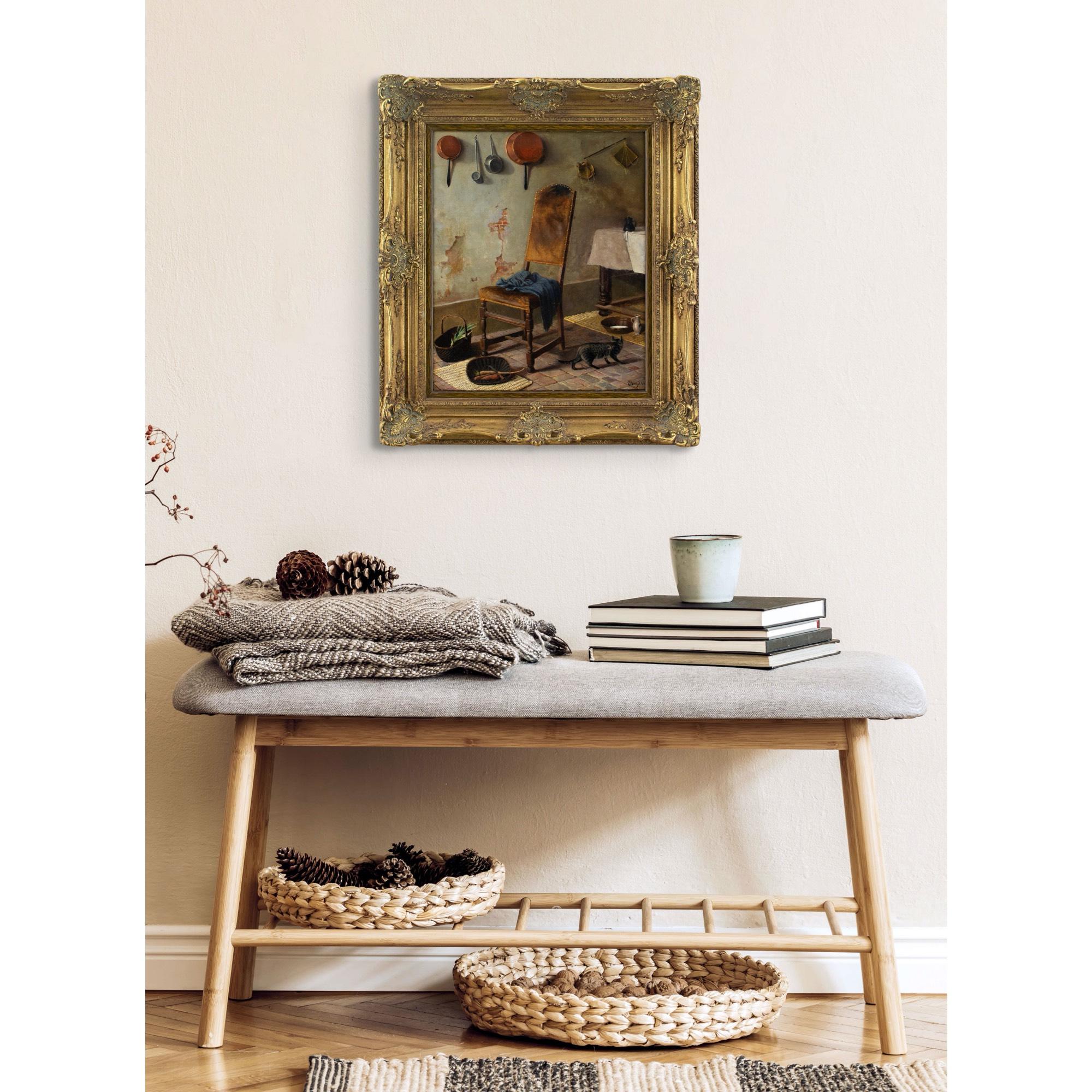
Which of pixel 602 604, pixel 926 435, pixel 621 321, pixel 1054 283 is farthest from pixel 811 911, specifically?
pixel 1054 283

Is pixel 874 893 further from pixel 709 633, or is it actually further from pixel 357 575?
pixel 357 575

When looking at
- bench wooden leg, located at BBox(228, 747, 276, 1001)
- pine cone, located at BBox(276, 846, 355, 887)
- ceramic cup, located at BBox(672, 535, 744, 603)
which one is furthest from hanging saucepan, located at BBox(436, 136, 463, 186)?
pine cone, located at BBox(276, 846, 355, 887)

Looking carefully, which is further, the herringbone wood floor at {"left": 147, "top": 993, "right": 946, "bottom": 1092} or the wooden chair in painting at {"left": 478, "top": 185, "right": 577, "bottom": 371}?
the wooden chair in painting at {"left": 478, "top": 185, "right": 577, "bottom": 371}

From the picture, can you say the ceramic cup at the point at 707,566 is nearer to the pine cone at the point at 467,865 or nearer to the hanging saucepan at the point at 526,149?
the pine cone at the point at 467,865

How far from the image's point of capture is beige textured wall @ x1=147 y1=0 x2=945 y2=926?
1791mm

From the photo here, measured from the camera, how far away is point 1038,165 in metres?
0.29

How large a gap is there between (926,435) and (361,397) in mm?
922

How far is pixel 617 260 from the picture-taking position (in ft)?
5.84

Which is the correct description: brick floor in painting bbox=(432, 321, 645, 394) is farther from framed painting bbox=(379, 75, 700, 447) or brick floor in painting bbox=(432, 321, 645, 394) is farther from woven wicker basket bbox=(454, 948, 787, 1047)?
woven wicker basket bbox=(454, 948, 787, 1047)

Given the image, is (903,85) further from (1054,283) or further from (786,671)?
(1054,283)

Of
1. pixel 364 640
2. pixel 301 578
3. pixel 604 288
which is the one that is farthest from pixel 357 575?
pixel 604 288

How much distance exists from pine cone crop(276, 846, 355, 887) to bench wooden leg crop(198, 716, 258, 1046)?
0.07 meters

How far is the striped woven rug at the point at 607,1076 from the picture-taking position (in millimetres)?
1300

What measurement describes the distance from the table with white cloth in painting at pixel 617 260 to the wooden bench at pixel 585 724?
610mm
